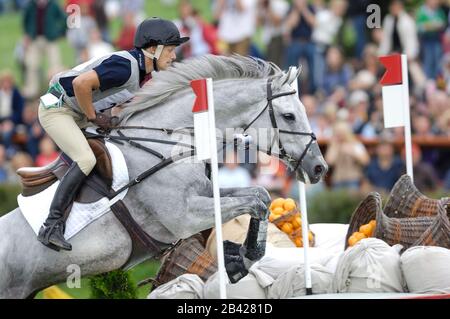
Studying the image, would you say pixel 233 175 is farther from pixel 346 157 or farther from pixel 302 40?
pixel 302 40

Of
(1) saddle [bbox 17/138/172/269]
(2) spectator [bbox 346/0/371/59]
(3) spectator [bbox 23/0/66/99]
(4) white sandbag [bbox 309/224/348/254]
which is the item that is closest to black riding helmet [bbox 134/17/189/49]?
(1) saddle [bbox 17/138/172/269]

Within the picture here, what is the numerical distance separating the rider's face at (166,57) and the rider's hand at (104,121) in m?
0.52


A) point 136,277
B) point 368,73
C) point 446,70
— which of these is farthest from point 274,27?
point 136,277

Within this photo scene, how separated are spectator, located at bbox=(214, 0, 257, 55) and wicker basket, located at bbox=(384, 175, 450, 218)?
8067 millimetres

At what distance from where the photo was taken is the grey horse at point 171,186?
8.86m

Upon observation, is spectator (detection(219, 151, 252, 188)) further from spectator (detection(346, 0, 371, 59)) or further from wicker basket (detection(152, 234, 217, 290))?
wicker basket (detection(152, 234, 217, 290))

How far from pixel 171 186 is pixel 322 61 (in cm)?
904

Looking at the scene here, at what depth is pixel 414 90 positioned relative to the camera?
15.9 meters

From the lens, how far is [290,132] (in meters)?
8.98

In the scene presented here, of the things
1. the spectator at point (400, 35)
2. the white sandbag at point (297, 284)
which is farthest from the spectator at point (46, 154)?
the white sandbag at point (297, 284)

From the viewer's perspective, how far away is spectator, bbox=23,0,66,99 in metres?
19.3

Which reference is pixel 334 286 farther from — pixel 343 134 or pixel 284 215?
pixel 343 134

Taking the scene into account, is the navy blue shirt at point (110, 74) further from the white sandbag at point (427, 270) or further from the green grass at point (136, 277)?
the green grass at point (136, 277)

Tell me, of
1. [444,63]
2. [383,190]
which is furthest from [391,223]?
[444,63]
